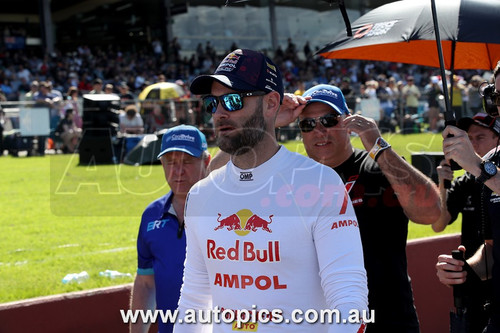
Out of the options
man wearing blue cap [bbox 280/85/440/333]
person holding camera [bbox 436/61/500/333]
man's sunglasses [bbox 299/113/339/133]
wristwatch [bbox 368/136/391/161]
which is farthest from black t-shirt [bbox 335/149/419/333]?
man's sunglasses [bbox 299/113/339/133]

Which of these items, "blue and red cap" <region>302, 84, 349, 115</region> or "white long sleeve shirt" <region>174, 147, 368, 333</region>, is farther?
"blue and red cap" <region>302, 84, 349, 115</region>

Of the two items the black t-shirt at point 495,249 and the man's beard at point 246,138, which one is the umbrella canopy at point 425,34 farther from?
the man's beard at point 246,138

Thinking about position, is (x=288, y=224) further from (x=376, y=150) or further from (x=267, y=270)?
(x=376, y=150)

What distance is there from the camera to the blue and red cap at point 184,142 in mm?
4316

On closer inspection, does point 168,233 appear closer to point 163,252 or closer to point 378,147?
point 163,252

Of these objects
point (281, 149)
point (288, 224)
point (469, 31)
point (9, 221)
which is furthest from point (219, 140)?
point (9, 221)

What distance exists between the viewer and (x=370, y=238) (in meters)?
3.68

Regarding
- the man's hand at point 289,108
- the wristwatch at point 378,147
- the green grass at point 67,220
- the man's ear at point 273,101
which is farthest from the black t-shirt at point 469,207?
the green grass at point 67,220

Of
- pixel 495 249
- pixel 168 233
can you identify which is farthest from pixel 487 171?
pixel 168 233

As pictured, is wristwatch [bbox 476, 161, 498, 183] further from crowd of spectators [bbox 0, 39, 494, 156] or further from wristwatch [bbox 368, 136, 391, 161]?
crowd of spectators [bbox 0, 39, 494, 156]

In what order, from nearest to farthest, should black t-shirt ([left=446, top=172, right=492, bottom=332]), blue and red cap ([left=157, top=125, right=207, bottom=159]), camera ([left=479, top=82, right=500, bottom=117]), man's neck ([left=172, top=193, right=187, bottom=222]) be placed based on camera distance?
1. camera ([left=479, top=82, right=500, bottom=117])
2. man's neck ([left=172, top=193, right=187, bottom=222])
3. blue and red cap ([left=157, top=125, right=207, bottom=159])
4. black t-shirt ([left=446, top=172, right=492, bottom=332])

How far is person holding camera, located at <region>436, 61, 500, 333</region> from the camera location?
10.7ft

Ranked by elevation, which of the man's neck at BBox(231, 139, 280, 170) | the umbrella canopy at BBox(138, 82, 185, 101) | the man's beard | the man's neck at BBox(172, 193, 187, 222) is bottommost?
the umbrella canopy at BBox(138, 82, 185, 101)

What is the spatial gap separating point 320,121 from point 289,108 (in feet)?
1.47
